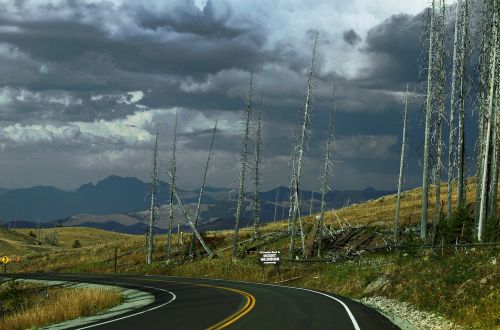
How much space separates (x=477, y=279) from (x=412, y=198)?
7103cm

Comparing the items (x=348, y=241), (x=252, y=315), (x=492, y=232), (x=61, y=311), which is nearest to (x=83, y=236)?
(x=348, y=241)

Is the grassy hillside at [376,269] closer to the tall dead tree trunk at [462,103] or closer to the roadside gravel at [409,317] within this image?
the roadside gravel at [409,317]

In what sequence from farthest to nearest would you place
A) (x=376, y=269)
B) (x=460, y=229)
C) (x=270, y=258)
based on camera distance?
(x=270, y=258), (x=460, y=229), (x=376, y=269)

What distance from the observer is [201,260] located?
196ft

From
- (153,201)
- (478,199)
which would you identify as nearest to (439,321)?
(478,199)

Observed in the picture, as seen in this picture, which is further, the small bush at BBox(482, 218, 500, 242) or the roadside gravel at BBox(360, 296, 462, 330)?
the small bush at BBox(482, 218, 500, 242)

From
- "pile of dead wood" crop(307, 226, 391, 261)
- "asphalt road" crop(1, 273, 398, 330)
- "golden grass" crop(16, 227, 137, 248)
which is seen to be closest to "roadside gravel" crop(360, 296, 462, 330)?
"asphalt road" crop(1, 273, 398, 330)

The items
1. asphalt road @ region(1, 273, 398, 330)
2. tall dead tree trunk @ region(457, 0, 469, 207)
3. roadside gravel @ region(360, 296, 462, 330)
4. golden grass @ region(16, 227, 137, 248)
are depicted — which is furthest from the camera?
golden grass @ region(16, 227, 137, 248)

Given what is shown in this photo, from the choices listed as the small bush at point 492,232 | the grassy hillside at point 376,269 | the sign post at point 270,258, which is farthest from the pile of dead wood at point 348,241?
the small bush at point 492,232

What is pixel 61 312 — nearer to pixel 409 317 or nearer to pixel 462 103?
pixel 409 317

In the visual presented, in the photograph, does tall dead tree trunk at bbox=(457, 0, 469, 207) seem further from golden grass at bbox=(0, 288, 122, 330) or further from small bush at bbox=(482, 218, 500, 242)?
golden grass at bbox=(0, 288, 122, 330)

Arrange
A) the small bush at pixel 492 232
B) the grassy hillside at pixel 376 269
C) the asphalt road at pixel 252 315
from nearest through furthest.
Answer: the asphalt road at pixel 252 315, the grassy hillside at pixel 376 269, the small bush at pixel 492 232

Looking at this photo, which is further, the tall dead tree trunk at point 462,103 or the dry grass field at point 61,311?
the tall dead tree trunk at point 462,103

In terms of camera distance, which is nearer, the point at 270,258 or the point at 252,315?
the point at 252,315
